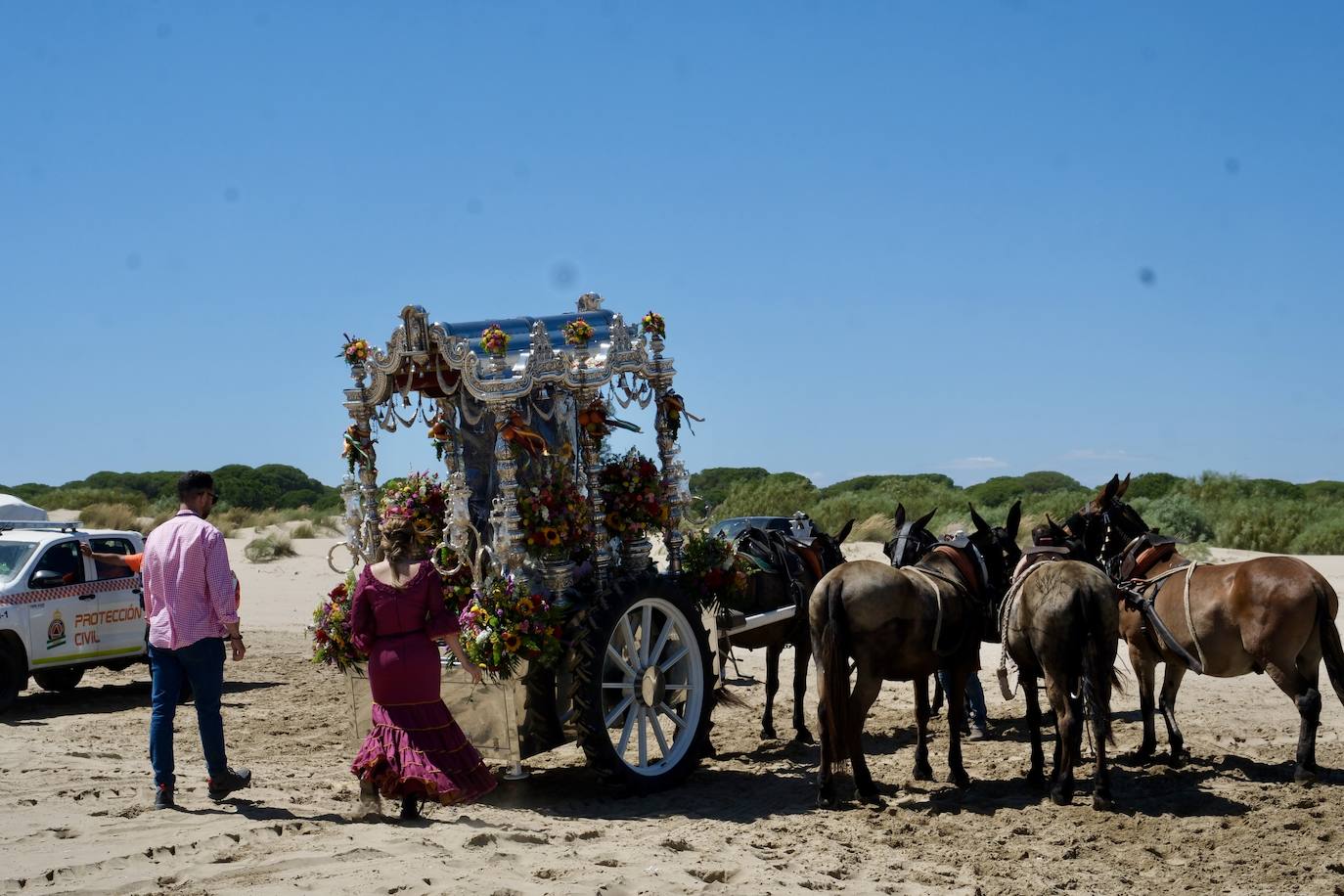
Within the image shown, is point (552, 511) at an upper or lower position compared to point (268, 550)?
lower

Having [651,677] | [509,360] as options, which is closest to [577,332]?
[509,360]

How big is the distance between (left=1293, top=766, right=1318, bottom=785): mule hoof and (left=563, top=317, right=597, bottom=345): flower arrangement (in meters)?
5.95

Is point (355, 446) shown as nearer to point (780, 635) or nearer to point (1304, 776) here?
point (780, 635)

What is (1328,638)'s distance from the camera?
903cm

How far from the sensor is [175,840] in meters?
6.92

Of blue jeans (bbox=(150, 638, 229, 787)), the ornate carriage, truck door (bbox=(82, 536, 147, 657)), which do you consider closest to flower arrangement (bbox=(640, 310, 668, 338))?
the ornate carriage

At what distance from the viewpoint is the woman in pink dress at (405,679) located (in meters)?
7.43

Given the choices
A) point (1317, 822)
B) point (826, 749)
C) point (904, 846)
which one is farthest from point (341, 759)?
point (1317, 822)

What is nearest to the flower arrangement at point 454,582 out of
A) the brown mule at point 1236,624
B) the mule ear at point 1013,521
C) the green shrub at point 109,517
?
the mule ear at point 1013,521

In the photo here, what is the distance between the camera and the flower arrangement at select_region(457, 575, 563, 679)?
8.12m

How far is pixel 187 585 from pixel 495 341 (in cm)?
246

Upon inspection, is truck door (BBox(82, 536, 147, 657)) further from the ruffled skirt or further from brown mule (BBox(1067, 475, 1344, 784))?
brown mule (BBox(1067, 475, 1344, 784))

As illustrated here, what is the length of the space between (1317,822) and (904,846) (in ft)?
8.81

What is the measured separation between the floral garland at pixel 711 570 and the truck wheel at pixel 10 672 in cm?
771
